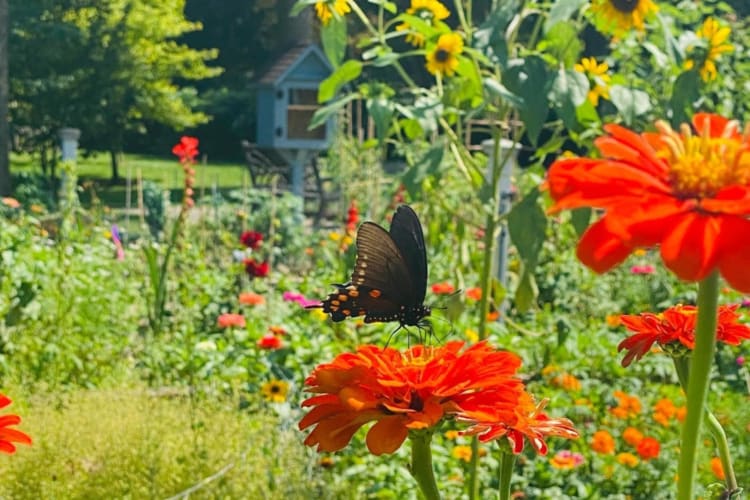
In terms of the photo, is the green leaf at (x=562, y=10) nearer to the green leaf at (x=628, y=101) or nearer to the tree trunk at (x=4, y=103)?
the green leaf at (x=628, y=101)

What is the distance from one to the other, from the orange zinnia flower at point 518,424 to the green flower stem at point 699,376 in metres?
0.15

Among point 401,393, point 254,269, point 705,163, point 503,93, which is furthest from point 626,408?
point 705,163

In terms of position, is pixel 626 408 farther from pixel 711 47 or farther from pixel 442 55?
pixel 442 55

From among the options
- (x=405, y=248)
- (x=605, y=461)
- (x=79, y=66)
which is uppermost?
(x=79, y=66)

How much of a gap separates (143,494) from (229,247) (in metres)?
3.51

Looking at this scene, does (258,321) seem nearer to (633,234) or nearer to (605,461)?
(605,461)

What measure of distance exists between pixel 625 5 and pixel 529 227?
1.97 ft

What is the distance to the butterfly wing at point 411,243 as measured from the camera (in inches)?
42.3

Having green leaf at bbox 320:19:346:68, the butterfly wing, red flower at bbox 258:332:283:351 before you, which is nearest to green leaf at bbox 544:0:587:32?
green leaf at bbox 320:19:346:68

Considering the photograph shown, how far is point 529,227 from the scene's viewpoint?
2.20m

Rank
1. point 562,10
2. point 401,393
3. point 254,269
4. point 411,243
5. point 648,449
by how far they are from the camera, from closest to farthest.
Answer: point 401,393, point 411,243, point 562,10, point 648,449, point 254,269

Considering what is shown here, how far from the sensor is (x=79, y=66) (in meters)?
13.1

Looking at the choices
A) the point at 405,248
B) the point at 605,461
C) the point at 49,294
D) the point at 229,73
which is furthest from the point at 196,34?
the point at 405,248

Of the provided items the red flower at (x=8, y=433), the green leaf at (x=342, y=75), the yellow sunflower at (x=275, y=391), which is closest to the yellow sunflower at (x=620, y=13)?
the green leaf at (x=342, y=75)
